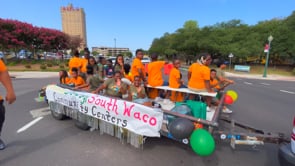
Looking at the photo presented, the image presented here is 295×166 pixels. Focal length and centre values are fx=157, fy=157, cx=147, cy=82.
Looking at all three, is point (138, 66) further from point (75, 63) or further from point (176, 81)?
point (75, 63)

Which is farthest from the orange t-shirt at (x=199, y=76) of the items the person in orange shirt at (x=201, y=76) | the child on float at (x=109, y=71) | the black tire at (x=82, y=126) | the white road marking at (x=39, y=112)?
the white road marking at (x=39, y=112)

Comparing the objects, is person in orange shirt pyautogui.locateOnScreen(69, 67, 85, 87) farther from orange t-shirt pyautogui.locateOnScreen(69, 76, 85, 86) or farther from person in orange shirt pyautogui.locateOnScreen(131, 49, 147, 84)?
person in orange shirt pyautogui.locateOnScreen(131, 49, 147, 84)

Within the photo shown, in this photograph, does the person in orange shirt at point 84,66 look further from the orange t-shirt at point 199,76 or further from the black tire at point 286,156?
the black tire at point 286,156

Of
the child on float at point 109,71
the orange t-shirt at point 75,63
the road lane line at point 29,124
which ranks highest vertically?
the orange t-shirt at point 75,63

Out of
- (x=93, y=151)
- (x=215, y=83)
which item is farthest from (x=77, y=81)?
(x=215, y=83)

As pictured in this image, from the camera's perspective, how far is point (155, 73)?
448 cm

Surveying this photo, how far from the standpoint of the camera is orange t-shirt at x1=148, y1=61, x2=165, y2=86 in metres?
4.42

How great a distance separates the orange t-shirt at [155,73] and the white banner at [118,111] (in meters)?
1.73

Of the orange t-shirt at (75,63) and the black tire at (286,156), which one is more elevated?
the orange t-shirt at (75,63)

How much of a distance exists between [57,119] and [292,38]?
34963mm

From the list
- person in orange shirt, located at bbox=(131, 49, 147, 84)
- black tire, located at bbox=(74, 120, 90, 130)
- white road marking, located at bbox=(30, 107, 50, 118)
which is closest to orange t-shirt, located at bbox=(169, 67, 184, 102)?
person in orange shirt, located at bbox=(131, 49, 147, 84)

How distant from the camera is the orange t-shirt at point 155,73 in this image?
14.5 feet

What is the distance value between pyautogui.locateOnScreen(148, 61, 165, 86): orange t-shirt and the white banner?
173cm

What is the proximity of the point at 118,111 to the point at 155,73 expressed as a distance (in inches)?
76.6
